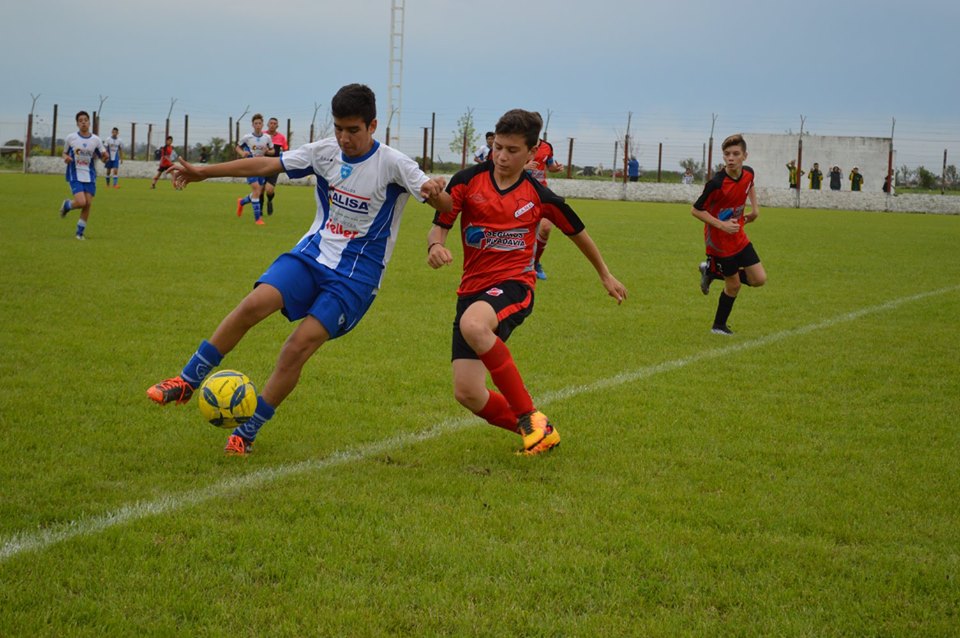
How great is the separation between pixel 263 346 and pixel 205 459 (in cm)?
315

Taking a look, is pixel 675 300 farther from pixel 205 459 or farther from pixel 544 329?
pixel 205 459

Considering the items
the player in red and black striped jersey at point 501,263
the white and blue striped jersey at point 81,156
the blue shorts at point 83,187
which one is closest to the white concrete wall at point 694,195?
the white and blue striped jersey at point 81,156

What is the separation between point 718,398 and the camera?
666cm

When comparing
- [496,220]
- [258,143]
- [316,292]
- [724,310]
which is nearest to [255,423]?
[316,292]

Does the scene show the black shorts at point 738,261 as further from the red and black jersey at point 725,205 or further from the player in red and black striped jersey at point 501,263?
the player in red and black striped jersey at point 501,263

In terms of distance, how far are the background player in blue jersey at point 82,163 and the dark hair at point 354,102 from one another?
11.6 m

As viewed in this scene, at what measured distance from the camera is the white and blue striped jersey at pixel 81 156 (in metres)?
16.1

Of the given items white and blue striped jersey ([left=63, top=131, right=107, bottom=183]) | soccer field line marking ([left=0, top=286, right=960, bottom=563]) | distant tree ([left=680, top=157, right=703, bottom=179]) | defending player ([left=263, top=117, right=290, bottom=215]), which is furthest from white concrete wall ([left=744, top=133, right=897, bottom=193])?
soccer field line marking ([left=0, top=286, right=960, bottom=563])

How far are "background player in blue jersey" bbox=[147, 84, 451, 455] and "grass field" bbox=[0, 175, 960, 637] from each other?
0.48m

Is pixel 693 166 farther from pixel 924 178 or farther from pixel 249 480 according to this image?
pixel 249 480

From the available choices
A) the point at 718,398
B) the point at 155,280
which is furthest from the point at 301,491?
the point at 155,280

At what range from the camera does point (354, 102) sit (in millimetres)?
4949

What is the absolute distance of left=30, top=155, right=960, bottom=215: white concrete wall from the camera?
38.7 metres

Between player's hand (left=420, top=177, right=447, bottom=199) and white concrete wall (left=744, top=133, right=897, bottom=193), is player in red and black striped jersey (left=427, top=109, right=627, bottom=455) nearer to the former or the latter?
player's hand (left=420, top=177, right=447, bottom=199)
